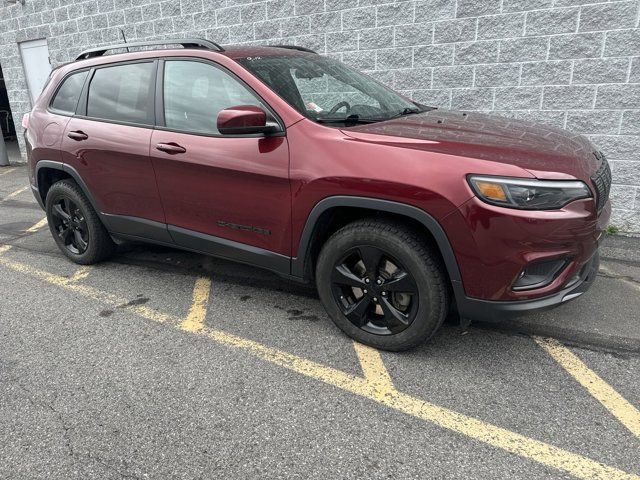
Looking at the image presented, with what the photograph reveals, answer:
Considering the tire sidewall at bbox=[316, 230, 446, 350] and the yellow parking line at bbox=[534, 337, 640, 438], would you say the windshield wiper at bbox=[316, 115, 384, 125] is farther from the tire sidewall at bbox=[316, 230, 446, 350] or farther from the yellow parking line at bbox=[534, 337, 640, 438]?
the yellow parking line at bbox=[534, 337, 640, 438]

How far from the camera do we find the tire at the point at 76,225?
13.8ft

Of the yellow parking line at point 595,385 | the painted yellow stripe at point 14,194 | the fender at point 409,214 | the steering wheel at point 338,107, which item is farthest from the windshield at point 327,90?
the painted yellow stripe at point 14,194

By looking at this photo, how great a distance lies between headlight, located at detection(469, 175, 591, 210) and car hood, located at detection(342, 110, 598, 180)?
58 mm

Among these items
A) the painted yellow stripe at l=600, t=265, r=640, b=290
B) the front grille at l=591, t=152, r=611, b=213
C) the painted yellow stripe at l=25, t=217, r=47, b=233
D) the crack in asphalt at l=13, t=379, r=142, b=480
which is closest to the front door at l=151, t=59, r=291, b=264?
the crack in asphalt at l=13, t=379, r=142, b=480

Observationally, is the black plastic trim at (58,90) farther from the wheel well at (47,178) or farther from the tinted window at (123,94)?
the wheel well at (47,178)

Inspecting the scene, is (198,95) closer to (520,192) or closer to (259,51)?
(259,51)

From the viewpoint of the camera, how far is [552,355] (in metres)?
2.92

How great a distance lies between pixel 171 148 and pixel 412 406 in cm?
225

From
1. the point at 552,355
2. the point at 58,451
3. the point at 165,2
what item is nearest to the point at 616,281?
the point at 552,355

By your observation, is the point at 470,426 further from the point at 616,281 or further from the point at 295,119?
the point at 616,281

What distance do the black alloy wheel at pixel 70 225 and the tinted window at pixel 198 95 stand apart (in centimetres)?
149

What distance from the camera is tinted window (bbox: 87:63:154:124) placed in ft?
11.9

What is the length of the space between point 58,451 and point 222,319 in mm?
1363

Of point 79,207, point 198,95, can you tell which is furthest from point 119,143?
point 79,207
